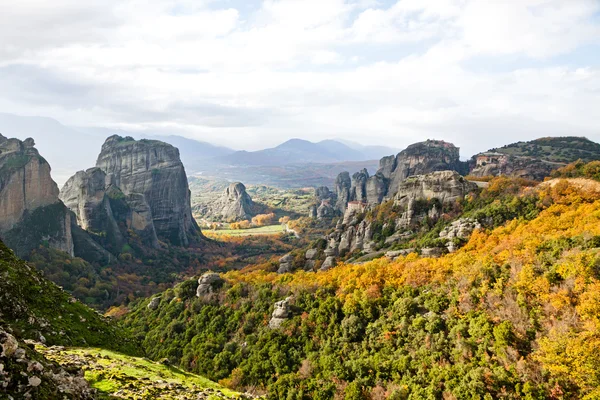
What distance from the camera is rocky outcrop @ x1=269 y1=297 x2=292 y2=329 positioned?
124 ft

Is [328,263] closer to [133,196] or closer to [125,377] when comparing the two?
[125,377]

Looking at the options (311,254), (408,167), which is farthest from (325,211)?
(311,254)

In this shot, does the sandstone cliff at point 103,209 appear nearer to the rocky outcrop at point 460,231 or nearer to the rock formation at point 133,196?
the rock formation at point 133,196

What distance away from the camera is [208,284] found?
51.1 m

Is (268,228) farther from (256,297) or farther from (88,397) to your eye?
(88,397)

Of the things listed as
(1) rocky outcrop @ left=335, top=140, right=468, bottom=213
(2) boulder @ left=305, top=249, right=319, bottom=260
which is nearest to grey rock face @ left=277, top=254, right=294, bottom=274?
(2) boulder @ left=305, top=249, right=319, bottom=260

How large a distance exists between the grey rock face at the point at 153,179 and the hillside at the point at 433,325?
87344mm

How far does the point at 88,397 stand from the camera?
10.5 meters

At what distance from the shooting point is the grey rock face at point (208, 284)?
5053 centimetres

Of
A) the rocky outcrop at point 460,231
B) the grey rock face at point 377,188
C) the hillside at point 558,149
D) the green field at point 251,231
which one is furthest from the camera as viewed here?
the green field at point 251,231

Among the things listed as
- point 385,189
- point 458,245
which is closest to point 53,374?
point 458,245

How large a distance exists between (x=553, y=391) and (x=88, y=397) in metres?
22.4

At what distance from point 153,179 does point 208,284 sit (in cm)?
9128

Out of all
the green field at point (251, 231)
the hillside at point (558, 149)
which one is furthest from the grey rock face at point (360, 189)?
the hillside at point (558, 149)
